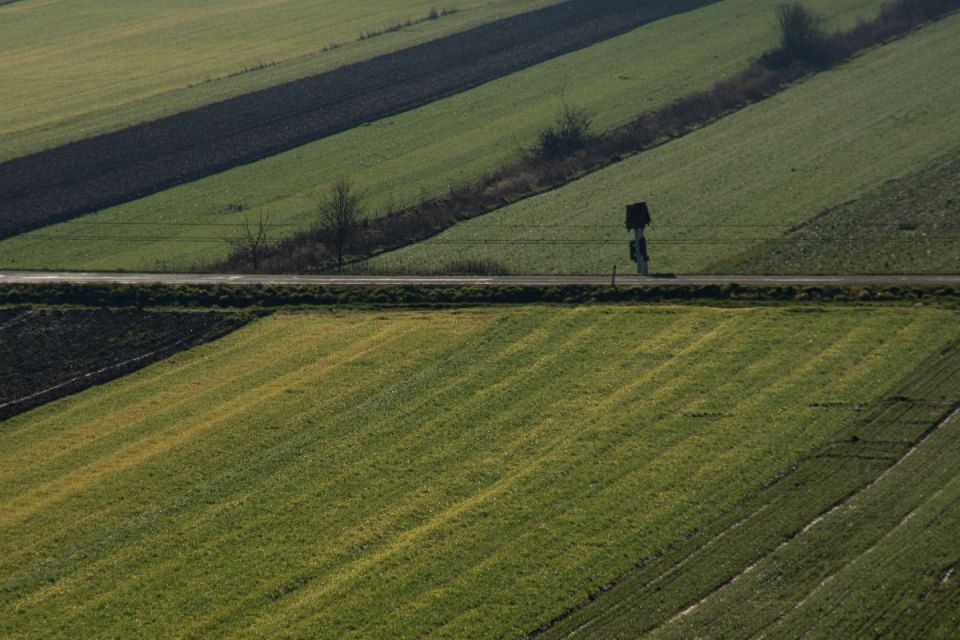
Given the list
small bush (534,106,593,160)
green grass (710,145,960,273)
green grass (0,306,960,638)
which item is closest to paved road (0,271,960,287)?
green grass (710,145,960,273)

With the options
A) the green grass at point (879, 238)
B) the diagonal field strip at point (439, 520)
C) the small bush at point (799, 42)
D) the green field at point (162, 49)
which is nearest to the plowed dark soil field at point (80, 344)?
the diagonal field strip at point (439, 520)

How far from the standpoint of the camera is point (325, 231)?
8731 cm

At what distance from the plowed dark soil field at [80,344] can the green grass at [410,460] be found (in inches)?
66.8

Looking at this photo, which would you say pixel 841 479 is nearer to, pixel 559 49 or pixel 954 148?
pixel 954 148

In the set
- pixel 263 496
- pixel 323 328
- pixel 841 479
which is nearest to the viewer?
pixel 841 479

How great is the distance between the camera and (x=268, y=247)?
86375 millimetres

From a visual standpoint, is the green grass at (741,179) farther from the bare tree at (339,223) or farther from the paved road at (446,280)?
the bare tree at (339,223)

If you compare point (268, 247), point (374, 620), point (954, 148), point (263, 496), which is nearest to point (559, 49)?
point (954, 148)

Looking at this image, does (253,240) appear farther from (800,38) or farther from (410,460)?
(800,38)

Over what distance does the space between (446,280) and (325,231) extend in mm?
13995

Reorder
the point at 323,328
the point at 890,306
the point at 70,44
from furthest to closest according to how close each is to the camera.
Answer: the point at 70,44 < the point at 323,328 < the point at 890,306

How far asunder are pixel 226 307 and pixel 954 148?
51003 millimetres

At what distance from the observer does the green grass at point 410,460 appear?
45812 mm

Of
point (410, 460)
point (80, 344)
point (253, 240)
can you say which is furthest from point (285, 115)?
point (410, 460)
